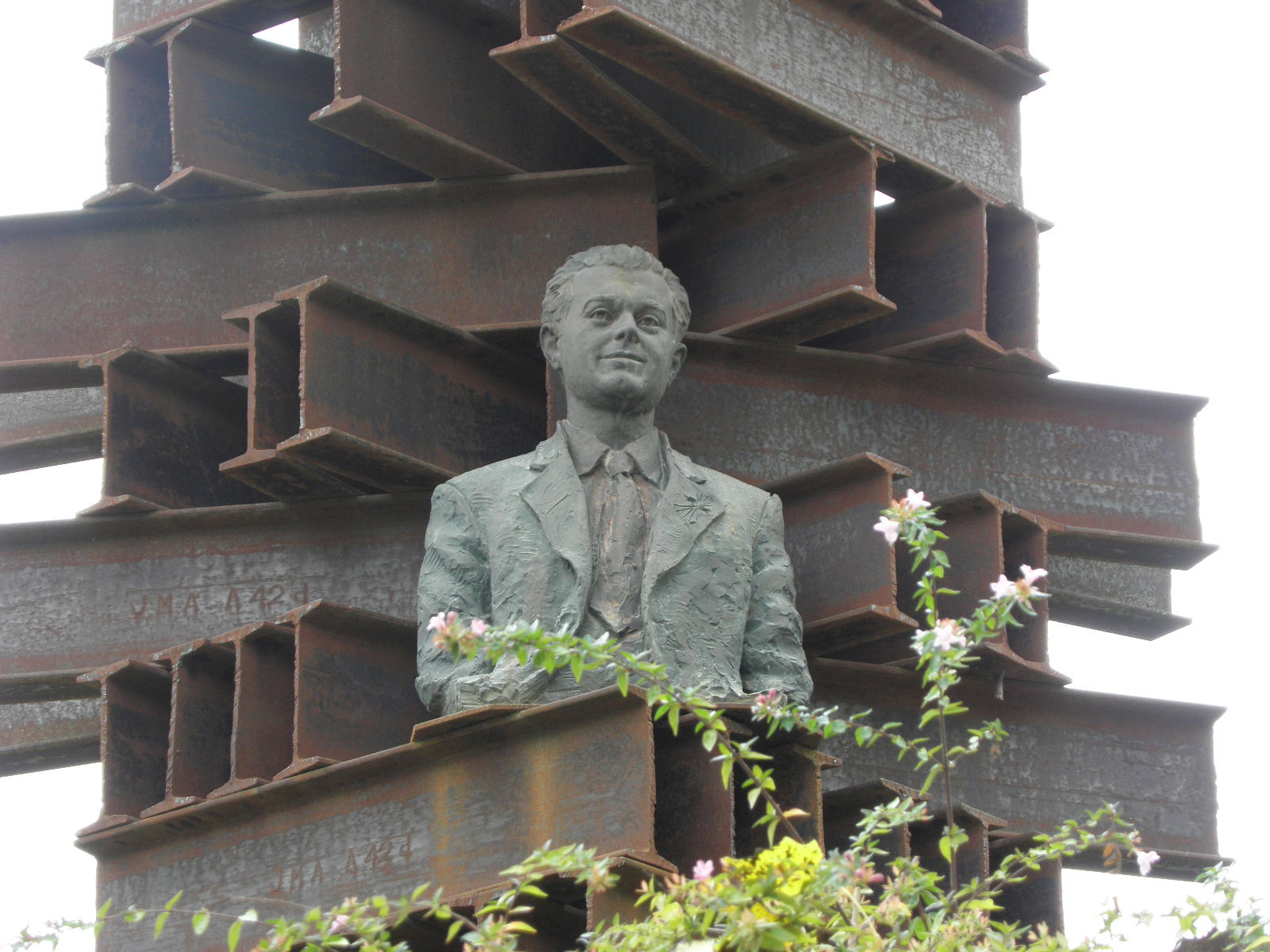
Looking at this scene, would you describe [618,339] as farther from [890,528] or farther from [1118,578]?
[1118,578]

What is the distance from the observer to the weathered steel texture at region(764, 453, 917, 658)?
12.7 meters

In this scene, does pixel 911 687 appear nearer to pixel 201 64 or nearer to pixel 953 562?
pixel 953 562

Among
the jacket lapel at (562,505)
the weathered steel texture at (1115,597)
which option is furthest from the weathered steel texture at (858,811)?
the weathered steel texture at (1115,597)

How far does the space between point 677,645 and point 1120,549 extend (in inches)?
149

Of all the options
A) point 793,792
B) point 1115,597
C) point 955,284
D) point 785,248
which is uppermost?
point 785,248

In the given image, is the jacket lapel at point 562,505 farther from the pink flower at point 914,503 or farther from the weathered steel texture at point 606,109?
the pink flower at point 914,503

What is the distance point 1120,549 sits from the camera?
571 inches

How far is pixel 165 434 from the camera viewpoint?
45.5 ft

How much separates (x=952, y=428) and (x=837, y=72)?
2.11m

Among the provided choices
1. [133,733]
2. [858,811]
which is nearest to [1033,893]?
[858,811]

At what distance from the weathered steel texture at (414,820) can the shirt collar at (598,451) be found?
6.16 ft

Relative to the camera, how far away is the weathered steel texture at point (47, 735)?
14953 mm

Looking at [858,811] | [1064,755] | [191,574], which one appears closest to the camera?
[858,811]

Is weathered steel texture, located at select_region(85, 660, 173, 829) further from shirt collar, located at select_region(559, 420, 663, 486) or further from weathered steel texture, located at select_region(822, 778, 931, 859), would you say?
weathered steel texture, located at select_region(822, 778, 931, 859)
